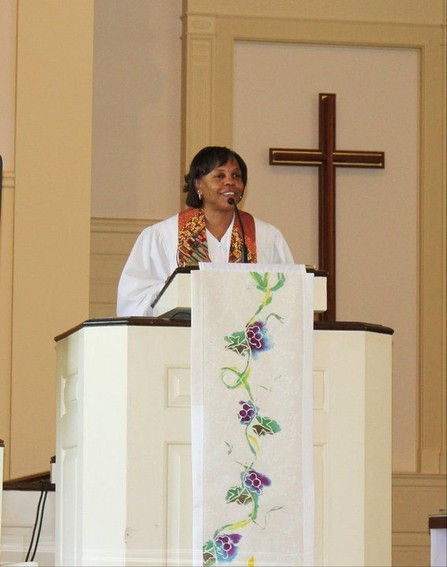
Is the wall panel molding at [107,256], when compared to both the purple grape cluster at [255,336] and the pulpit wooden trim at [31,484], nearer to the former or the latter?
the pulpit wooden trim at [31,484]

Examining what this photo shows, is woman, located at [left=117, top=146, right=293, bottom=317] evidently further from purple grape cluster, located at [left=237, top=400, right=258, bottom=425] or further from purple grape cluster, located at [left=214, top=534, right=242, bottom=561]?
purple grape cluster, located at [left=214, top=534, right=242, bottom=561]

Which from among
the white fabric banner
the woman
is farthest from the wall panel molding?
the white fabric banner

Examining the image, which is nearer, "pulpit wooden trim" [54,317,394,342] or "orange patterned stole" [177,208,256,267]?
"pulpit wooden trim" [54,317,394,342]

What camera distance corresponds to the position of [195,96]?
9.03 m

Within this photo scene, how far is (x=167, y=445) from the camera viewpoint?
4883mm

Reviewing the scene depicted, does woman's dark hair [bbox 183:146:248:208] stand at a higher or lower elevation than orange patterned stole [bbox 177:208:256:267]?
higher

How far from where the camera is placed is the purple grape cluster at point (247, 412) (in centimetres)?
494

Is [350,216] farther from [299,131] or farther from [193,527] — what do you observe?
[193,527]

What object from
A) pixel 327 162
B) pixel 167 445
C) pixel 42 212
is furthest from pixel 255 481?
pixel 327 162

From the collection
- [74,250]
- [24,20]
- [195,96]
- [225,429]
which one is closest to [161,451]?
[225,429]

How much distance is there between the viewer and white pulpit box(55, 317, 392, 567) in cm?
482

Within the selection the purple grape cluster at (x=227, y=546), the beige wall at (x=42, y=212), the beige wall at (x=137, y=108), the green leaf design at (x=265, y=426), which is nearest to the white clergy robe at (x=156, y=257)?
the green leaf design at (x=265, y=426)

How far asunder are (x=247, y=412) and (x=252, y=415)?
21 millimetres

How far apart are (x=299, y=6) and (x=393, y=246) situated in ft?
Answer: 5.64
